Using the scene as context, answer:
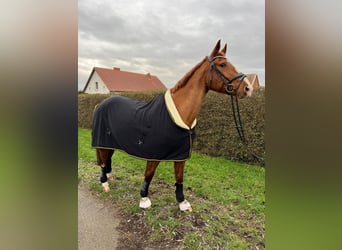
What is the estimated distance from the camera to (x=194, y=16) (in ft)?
7.15

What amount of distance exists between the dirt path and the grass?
0.18 m

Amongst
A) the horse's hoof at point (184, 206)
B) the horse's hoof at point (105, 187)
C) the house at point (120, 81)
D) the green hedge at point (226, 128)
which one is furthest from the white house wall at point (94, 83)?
the horse's hoof at point (184, 206)

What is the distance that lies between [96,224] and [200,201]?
1420 millimetres

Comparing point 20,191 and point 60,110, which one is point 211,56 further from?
point 20,191

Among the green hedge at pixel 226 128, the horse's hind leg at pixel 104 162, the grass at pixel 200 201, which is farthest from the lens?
the green hedge at pixel 226 128

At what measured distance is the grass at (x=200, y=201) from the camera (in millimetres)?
2191

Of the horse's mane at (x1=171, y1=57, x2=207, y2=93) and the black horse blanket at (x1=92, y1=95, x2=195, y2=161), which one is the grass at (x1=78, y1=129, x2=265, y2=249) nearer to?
the black horse blanket at (x1=92, y1=95, x2=195, y2=161)

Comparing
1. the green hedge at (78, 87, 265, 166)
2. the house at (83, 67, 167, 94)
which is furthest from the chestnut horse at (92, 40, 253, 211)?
the green hedge at (78, 87, 265, 166)

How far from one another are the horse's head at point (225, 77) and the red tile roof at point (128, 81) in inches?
55.2

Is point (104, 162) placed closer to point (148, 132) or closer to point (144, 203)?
point (144, 203)

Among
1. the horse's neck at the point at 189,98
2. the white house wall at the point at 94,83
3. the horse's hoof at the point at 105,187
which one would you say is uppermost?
the white house wall at the point at 94,83

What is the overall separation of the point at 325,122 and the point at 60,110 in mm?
1063

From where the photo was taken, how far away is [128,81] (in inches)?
159

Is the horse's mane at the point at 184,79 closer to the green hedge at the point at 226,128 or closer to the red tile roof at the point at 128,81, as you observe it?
the red tile roof at the point at 128,81
